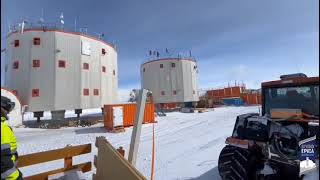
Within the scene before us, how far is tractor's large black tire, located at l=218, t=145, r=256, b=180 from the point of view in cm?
559

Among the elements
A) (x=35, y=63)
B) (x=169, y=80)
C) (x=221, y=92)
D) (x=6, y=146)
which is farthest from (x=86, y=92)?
(x=221, y=92)

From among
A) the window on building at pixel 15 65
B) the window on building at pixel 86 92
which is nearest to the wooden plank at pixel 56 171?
the window on building at pixel 86 92

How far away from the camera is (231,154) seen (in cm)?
585

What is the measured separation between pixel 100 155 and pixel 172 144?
6.98 m

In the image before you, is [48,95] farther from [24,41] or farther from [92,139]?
[92,139]

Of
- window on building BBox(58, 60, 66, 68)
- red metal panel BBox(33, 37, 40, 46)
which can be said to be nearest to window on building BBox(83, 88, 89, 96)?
window on building BBox(58, 60, 66, 68)

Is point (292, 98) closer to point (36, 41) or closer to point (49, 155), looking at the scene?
point (49, 155)

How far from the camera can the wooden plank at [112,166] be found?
13.7 feet

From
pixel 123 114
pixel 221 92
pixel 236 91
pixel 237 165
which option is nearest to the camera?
pixel 237 165

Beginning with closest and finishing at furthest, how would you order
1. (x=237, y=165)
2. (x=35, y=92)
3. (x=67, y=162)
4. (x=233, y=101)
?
(x=237, y=165) < (x=67, y=162) < (x=35, y=92) < (x=233, y=101)

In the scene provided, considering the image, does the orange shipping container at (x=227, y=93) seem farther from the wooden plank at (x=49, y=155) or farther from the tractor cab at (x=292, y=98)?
the wooden plank at (x=49, y=155)

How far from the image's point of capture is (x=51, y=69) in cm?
2564

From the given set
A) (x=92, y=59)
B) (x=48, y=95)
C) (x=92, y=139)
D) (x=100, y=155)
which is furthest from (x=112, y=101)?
(x=100, y=155)

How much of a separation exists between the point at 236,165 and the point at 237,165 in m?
0.02
